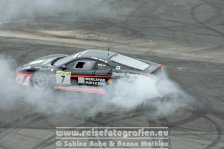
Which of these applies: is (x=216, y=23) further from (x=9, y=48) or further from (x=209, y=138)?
(x=209, y=138)

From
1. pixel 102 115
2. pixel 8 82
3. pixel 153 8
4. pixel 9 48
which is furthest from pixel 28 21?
pixel 102 115

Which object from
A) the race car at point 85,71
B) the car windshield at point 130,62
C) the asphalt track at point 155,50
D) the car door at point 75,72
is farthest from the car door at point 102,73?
the asphalt track at point 155,50

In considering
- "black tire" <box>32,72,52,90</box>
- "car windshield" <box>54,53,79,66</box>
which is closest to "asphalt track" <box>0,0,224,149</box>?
"black tire" <box>32,72,52,90</box>

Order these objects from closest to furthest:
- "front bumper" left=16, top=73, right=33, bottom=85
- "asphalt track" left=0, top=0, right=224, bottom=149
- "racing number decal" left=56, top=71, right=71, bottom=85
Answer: "asphalt track" left=0, top=0, right=224, bottom=149 → "racing number decal" left=56, top=71, right=71, bottom=85 → "front bumper" left=16, top=73, right=33, bottom=85

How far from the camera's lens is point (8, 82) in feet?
47.1

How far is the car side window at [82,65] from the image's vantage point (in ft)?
43.1

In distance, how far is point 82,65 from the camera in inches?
521

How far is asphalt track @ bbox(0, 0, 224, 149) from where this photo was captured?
1089 centimetres

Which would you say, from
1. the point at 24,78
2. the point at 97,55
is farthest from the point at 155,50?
the point at 24,78

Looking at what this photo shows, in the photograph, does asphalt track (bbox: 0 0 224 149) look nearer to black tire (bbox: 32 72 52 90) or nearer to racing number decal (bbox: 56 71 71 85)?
black tire (bbox: 32 72 52 90)

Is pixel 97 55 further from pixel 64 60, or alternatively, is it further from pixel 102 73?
pixel 64 60

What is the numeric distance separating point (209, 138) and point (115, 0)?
17036 millimetres

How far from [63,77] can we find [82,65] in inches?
26.9

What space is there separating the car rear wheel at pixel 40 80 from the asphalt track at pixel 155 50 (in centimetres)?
131
